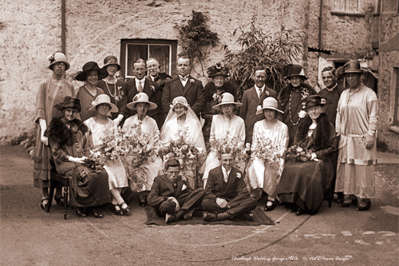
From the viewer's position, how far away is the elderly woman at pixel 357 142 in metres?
7.34

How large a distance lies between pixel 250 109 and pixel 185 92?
3.69 feet

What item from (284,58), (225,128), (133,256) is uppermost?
(284,58)

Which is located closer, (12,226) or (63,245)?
(63,245)

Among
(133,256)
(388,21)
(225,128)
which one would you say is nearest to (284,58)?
(225,128)

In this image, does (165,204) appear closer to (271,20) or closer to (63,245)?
(63,245)

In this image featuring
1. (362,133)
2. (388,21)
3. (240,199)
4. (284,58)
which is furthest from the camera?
(388,21)

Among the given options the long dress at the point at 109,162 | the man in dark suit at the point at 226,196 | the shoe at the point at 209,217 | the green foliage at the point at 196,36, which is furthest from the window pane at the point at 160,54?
the shoe at the point at 209,217

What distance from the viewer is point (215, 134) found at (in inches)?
311

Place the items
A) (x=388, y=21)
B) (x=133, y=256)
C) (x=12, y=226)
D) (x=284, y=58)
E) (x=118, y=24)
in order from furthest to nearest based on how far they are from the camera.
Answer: (x=388, y=21)
(x=118, y=24)
(x=284, y=58)
(x=12, y=226)
(x=133, y=256)

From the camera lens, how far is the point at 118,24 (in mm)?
11273

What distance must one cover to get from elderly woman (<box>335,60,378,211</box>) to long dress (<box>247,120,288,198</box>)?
34.6 inches

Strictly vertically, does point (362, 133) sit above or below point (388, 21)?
below

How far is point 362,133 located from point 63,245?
4.53 m

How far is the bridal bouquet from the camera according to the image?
7.42 meters
